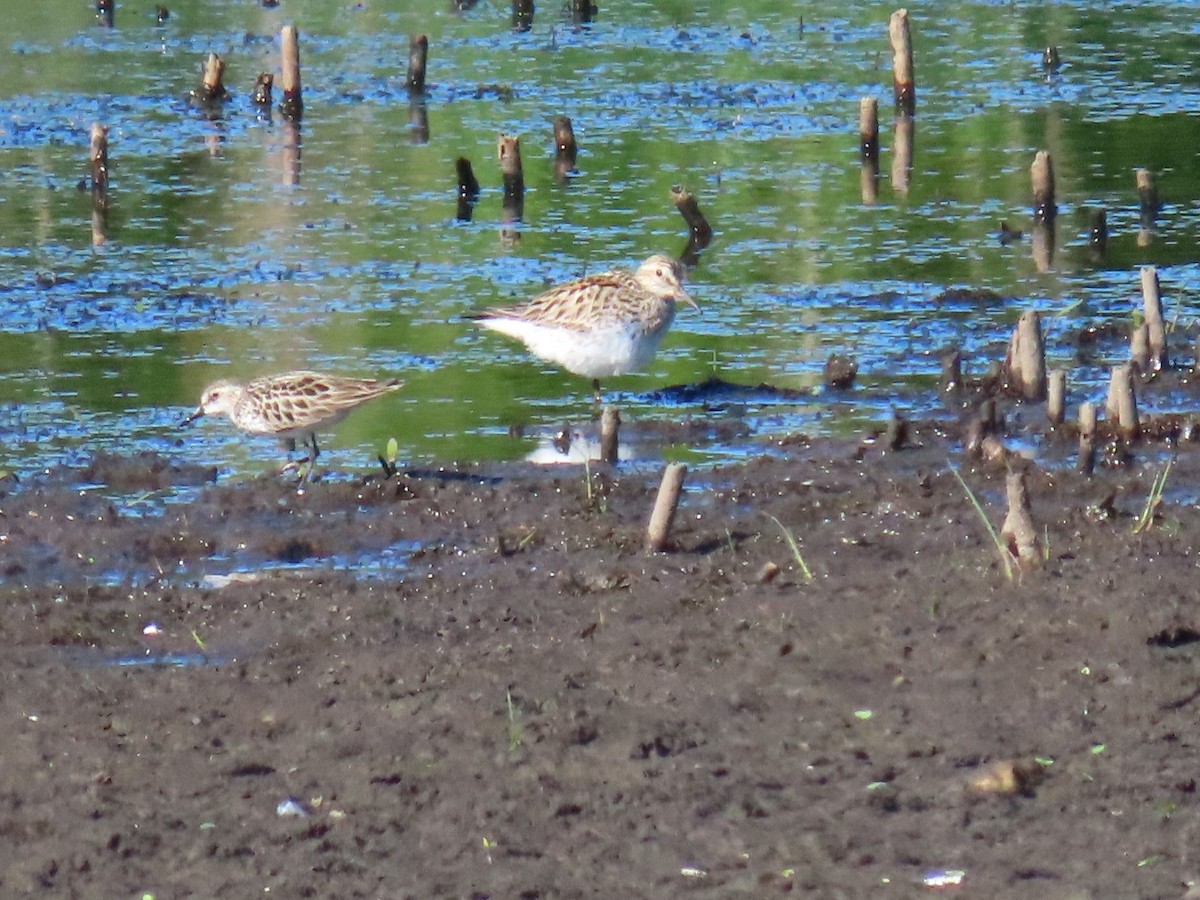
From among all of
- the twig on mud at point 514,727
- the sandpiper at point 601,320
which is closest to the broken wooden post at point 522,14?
the sandpiper at point 601,320

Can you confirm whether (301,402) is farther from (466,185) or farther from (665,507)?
(466,185)

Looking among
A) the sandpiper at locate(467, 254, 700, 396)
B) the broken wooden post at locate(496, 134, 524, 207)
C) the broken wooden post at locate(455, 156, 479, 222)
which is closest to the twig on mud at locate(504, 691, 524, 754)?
the sandpiper at locate(467, 254, 700, 396)

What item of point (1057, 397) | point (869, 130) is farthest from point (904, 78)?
point (1057, 397)

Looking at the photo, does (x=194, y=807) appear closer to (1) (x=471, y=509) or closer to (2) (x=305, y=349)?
(1) (x=471, y=509)

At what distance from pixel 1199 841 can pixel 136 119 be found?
1991cm

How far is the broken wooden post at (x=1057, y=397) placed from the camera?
964 cm

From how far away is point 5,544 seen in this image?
8547mm

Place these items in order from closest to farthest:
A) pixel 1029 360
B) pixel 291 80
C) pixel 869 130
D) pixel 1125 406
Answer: pixel 1125 406, pixel 1029 360, pixel 869 130, pixel 291 80

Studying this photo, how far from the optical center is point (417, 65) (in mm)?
24844

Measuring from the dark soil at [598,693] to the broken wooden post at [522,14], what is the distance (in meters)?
23.5

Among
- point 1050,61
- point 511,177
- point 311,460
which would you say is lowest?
point 311,460

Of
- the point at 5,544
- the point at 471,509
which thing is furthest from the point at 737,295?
the point at 5,544

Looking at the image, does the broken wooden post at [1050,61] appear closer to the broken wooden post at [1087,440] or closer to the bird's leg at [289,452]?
the bird's leg at [289,452]

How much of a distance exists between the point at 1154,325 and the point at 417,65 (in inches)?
599
